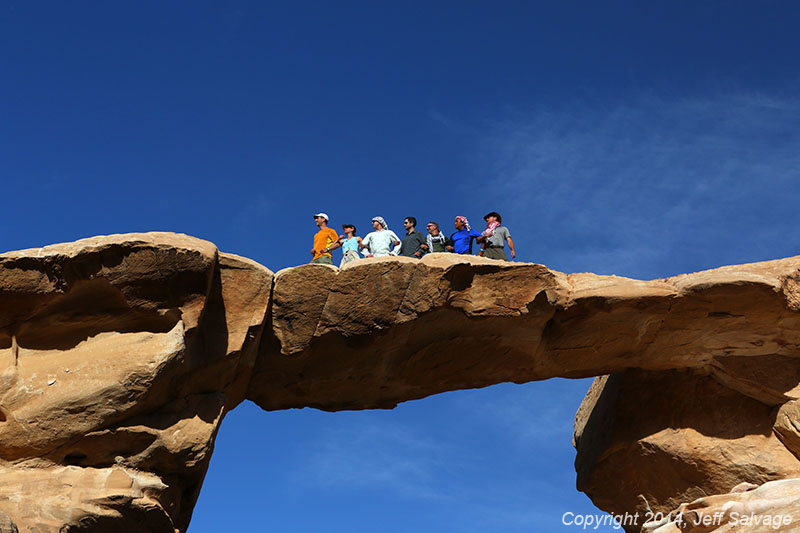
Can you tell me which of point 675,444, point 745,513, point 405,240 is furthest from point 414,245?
point 745,513

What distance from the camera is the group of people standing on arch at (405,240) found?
12992 mm

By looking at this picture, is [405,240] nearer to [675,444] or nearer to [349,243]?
[349,243]

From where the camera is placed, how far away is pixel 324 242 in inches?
508

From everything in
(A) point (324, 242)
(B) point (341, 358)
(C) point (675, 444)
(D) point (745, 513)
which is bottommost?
(D) point (745, 513)

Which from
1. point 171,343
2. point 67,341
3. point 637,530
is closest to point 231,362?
point 171,343

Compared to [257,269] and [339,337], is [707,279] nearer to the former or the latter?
[339,337]

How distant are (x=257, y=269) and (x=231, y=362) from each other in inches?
44.7

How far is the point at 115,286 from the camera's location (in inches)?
407

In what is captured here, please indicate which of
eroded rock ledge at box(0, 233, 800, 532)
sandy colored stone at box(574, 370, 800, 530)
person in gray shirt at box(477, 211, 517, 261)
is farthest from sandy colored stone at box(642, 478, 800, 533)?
person in gray shirt at box(477, 211, 517, 261)

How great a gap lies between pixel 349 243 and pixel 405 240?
31.8 inches

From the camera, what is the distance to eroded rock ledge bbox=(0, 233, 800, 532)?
1002 centimetres

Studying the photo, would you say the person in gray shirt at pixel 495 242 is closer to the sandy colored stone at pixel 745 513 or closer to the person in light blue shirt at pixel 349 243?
the person in light blue shirt at pixel 349 243

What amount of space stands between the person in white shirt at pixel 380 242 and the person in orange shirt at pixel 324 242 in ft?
1.44

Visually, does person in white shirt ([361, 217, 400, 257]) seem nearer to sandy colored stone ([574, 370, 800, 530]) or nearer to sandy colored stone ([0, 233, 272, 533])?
sandy colored stone ([0, 233, 272, 533])
